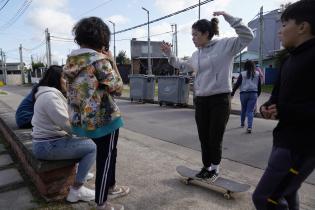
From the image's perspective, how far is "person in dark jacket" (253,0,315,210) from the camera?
1.88 m

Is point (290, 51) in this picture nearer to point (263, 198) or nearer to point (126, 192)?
point (263, 198)

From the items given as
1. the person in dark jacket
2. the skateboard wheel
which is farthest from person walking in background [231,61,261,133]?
the person in dark jacket

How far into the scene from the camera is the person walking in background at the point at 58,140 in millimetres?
3230

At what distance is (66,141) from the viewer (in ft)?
10.8

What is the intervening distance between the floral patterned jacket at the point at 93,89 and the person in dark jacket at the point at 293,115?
4.40ft

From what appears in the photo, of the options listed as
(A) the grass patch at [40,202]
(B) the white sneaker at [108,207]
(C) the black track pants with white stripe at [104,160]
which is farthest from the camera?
(A) the grass patch at [40,202]

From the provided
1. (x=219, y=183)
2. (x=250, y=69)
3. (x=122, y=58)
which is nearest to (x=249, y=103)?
(x=250, y=69)

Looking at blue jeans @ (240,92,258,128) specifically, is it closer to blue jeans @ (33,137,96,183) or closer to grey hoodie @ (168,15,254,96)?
grey hoodie @ (168,15,254,96)

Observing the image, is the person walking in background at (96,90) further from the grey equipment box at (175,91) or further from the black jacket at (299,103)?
the grey equipment box at (175,91)

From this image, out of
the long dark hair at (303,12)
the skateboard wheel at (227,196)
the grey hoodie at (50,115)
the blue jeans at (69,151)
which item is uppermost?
the long dark hair at (303,12)

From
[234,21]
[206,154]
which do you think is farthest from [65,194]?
[234,21]

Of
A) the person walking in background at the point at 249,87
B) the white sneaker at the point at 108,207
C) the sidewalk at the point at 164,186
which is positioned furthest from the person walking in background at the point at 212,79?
the person walking in background at the point at 249,87

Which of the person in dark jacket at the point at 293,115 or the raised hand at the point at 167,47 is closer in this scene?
the person in dark jacket at the point at 293,115

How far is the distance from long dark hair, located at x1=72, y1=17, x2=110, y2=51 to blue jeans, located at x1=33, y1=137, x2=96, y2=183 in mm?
1081
